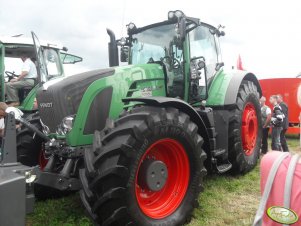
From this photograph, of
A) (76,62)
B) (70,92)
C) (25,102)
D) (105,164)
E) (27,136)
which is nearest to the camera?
(105,164)

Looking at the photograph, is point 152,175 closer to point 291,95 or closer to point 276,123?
point 276,123

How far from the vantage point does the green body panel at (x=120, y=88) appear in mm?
3795

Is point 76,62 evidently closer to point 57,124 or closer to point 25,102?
point 25,102

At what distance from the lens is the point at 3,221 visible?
7.61 feet

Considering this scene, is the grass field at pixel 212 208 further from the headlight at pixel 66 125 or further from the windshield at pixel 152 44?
the windshield at pixel 152 44

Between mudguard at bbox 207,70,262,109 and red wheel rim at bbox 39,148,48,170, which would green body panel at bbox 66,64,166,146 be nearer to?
mudguard at bbox 207,70,262,109

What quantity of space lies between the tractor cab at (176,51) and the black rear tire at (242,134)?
2.16 feet

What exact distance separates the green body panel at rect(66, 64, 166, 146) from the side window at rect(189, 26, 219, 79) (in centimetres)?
74

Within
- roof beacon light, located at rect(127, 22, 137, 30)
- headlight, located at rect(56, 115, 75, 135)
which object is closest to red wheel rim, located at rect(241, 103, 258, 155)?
roof beacon light, located at rect(127, 22, 137, 30)

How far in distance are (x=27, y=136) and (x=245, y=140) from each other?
3.48 meters

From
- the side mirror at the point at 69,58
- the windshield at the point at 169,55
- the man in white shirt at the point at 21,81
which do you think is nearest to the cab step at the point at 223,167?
the windshield at the point at 169,55

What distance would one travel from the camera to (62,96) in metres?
3.83

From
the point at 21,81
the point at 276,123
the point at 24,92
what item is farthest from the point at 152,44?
the point at 276,123

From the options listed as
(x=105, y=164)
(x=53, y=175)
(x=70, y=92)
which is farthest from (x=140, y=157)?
(x=70, y=92)
